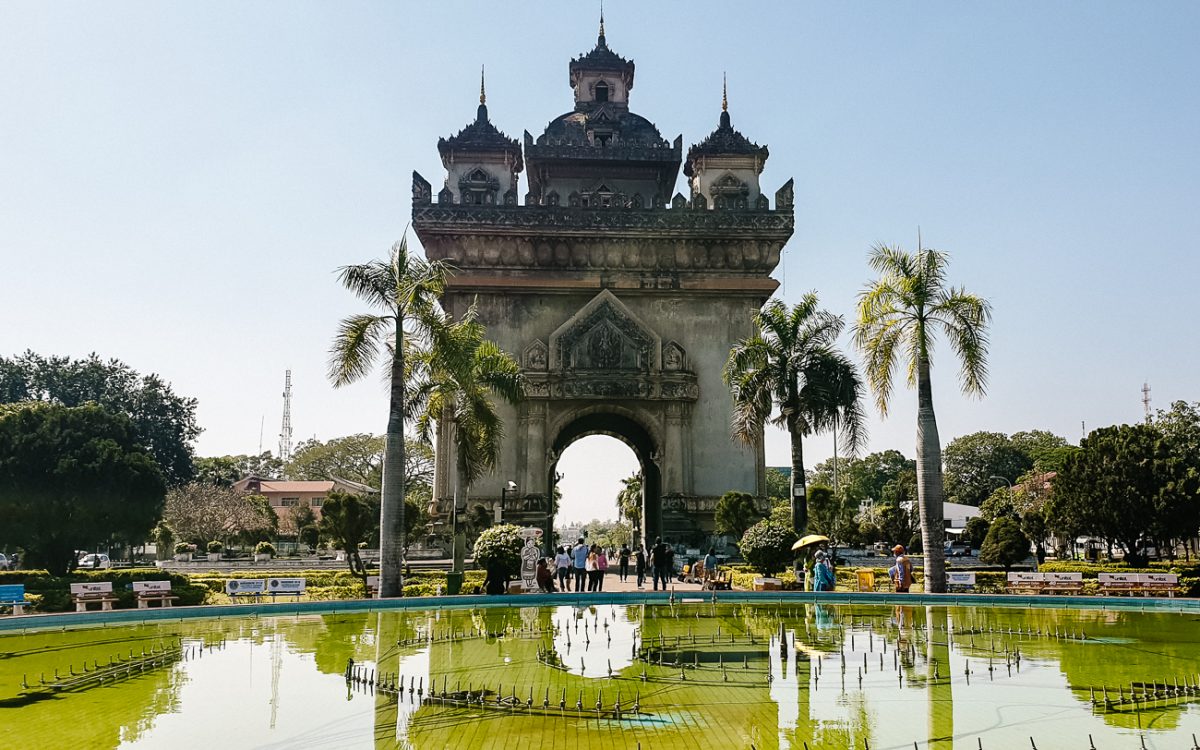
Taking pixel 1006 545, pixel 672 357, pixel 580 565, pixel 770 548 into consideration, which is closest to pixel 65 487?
pixel 580 565

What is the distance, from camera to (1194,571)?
24.5 meters

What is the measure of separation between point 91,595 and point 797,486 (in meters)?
17.2

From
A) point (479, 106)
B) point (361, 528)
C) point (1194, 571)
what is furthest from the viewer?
point (479, 106)

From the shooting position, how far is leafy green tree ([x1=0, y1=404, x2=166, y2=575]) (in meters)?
26.8

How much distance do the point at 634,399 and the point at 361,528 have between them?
13183 mm

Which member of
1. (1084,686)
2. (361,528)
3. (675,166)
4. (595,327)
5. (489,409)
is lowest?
(1084,686)

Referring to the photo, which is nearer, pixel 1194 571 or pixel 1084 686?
pixel 1084 686

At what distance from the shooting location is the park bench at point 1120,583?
21.7 metres

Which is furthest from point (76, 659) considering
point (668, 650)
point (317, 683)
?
point (668, 650)

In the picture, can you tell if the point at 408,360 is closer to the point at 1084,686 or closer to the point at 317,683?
the point at 317,683

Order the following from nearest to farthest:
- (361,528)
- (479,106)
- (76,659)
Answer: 1. (76,659)
2. (361,528)
3. (479,106)

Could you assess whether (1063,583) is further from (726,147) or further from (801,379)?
(726,147)

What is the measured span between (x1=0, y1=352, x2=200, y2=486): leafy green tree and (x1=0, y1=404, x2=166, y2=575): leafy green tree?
31090mm

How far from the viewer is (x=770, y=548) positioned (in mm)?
24812
